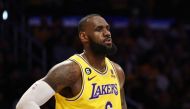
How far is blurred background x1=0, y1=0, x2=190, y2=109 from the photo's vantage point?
8195mm

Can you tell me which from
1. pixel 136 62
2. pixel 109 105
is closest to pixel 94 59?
pixel 109 105

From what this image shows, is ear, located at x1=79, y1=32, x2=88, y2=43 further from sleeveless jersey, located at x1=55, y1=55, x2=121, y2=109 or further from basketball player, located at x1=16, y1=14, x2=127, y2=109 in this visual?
sleeveless jersey, located at x1=55, y1=55, x2=121, y2=109

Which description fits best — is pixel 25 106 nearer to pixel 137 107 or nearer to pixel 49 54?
pixel 137 107

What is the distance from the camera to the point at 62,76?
159 inches

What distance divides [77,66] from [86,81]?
0.14m

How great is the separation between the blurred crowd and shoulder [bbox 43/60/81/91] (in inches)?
140

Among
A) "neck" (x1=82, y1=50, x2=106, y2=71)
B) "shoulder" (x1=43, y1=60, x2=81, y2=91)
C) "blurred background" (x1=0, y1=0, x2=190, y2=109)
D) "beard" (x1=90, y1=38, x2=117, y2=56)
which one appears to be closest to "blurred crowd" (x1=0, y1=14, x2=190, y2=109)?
"blurred background" (x1=0, y1=0, x2=190, y2=109)

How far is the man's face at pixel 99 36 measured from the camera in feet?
14.0

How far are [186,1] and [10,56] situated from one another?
5.09 metres

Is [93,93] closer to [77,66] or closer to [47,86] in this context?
[77,66]

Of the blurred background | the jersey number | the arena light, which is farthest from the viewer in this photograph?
the arena light

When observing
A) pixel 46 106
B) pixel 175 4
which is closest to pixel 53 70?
pixel 46 106

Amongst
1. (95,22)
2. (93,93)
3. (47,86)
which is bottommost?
(93,93)

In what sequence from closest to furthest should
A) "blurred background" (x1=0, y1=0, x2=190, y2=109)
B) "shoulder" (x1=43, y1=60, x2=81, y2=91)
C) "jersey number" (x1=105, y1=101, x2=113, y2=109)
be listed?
"shoulder" (x1=43, y1=60, x2=81, y2=91), "jersey number" (x1=105, y1=101, x2=113, y2=109), "blurred background" (x1=0, y1=0, x2=190, y2=109)
